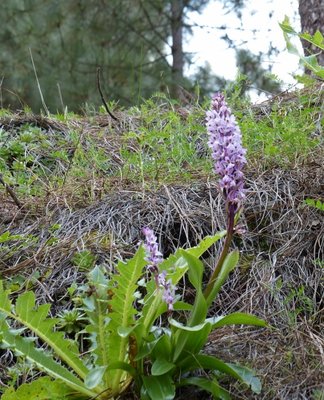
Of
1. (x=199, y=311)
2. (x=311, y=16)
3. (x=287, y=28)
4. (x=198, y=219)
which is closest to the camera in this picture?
(x=199, y=311)

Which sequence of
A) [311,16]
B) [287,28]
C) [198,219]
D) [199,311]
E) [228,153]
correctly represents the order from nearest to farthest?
[228,153] < [199,311] < [198,219] < [287,28] < [311,16]

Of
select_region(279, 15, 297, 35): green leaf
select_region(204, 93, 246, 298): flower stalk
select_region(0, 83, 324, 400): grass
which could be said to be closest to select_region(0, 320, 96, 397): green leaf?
select_region(0, 83, 324, 400): grass

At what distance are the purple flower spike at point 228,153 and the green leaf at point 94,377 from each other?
0.51 m

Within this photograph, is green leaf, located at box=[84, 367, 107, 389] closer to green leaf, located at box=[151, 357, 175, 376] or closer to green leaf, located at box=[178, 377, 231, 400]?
green leaf, located at box=[151, 357, 175, 376]

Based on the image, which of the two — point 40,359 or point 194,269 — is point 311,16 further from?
point 40,359

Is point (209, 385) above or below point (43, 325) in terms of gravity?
below

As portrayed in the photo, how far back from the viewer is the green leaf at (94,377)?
1.68 m

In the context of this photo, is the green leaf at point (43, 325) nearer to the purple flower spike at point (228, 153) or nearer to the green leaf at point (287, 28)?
the purple flower spike at point (228, 153)

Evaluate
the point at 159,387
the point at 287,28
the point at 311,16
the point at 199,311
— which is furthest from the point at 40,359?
the point at 311,16

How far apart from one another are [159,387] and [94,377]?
172 millimetres

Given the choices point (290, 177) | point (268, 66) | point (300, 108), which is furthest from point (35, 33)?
point (290, 177)

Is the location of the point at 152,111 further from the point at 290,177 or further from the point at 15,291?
the point at 15,291

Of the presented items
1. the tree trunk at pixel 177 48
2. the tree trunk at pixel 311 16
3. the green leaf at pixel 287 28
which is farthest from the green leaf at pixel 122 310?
the tree trunk at pixel 177 48

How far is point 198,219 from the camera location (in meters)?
2.57
